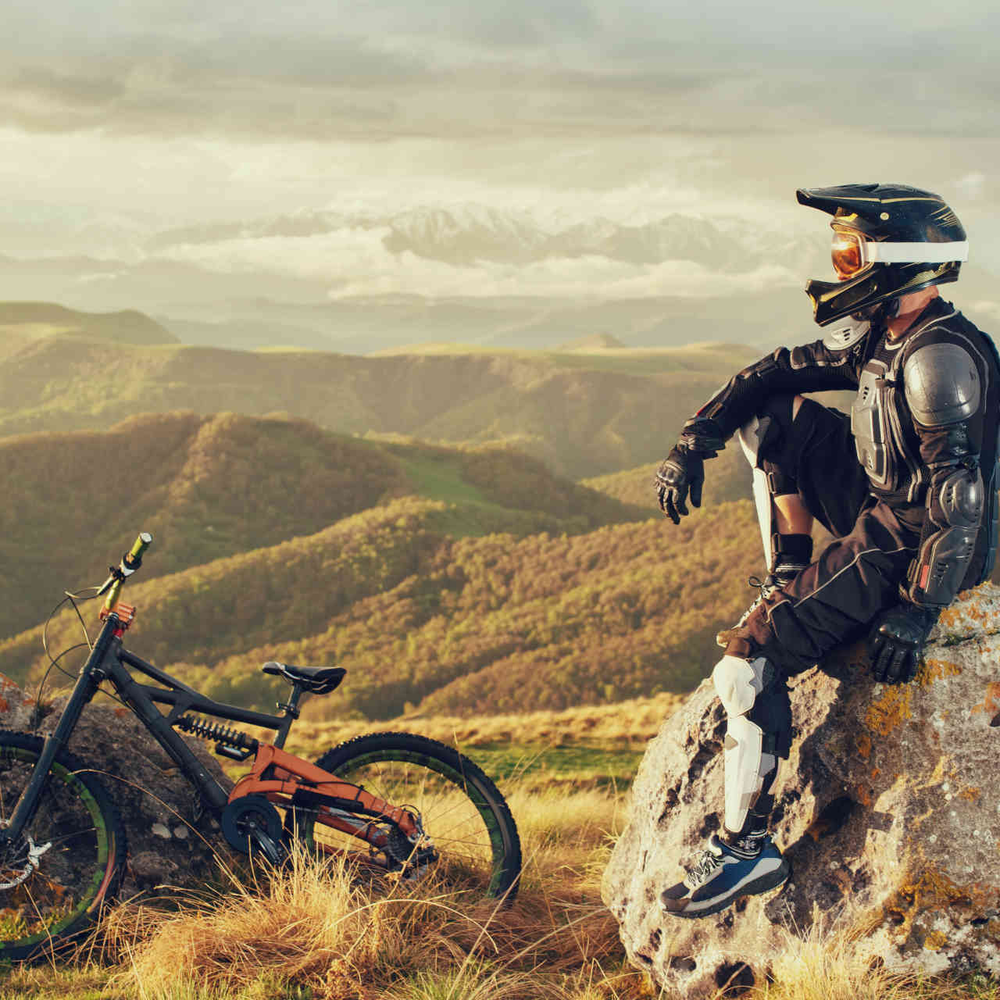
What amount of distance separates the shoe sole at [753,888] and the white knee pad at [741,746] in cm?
25

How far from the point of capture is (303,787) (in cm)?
498

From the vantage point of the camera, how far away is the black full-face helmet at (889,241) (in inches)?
168

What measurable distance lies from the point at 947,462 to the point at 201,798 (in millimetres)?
3804

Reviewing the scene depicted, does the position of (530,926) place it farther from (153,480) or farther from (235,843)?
(153,480)

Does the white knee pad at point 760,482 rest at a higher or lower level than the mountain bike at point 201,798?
higher

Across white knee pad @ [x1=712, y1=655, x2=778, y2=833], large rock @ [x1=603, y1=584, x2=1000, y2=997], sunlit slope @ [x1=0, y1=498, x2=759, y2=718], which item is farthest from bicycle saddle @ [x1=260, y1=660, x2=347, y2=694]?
sunlit slope @ [x1=0, y1=498, x2=759, y2=718]

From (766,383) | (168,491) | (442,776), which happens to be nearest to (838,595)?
(766,383)

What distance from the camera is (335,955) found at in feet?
15.2

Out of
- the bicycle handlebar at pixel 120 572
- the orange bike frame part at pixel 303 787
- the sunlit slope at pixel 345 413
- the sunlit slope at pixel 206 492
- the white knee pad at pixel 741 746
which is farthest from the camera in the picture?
the sunlit slope at pixel 345 413

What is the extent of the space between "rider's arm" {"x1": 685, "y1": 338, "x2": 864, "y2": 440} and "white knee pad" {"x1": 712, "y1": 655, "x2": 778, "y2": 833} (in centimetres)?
114

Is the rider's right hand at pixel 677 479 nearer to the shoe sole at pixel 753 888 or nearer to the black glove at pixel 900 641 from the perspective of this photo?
the black glove at pixel 900 641

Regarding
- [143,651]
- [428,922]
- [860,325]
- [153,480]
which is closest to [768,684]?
[860,325]

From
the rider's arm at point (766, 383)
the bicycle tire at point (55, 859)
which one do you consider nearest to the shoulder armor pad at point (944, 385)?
the rider's arm at point (766, 383)

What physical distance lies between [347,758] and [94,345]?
8290 inches
